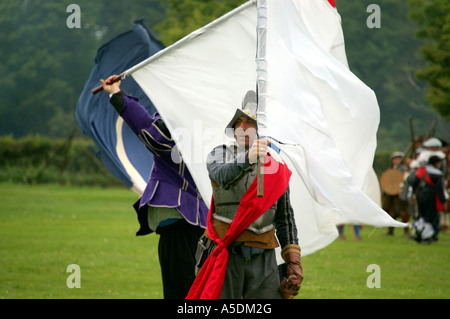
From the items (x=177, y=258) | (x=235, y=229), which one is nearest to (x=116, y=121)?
(x=177, y=258)

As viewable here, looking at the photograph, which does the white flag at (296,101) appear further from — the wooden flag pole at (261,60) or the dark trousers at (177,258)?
the dark trousers at (177,258)

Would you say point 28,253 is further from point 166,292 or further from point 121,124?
point 166,292

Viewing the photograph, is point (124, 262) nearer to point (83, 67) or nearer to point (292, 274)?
point (292, 274)

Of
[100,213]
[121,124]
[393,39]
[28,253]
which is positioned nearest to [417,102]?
[393,39]

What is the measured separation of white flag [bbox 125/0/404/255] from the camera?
4.83m

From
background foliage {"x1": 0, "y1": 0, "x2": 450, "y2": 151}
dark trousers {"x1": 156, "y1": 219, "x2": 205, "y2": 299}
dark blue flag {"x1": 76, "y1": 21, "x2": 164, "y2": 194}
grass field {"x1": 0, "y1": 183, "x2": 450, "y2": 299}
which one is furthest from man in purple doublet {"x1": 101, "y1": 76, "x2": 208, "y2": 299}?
background foliage {"x1": 0, "y1": 0, "x2": 450, "y2": 151}

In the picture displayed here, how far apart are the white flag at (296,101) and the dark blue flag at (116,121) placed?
184cm

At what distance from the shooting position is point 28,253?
12.7 m

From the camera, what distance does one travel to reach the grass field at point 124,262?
9688 millimetres

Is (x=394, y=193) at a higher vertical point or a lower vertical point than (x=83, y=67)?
lower

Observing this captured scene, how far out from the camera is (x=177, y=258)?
6.62 meters

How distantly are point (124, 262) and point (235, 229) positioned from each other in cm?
763

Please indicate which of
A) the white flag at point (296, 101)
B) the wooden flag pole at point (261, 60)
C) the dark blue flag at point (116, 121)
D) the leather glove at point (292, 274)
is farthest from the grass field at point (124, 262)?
the wooden flag pole at point (261, 60)
